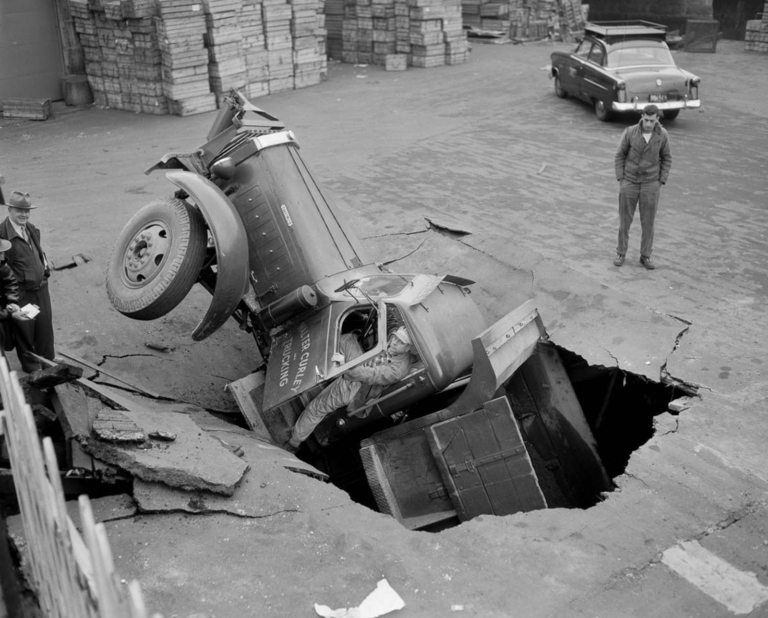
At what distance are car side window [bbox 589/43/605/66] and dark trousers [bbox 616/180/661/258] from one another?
23.0 feet

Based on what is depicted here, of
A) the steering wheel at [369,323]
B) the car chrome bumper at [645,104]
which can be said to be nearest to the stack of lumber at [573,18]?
the car chrome bumper at [645,104]

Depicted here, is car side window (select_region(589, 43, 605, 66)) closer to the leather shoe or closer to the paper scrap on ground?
the leather shoe

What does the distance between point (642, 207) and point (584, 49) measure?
815cm

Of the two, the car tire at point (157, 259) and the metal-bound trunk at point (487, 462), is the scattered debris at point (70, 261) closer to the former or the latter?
the car tire at point (157, 259)

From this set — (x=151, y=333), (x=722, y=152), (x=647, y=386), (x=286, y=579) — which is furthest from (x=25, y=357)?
(x=722, y=152)

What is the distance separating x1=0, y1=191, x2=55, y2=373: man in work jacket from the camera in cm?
688

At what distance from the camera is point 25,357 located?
6875 mm

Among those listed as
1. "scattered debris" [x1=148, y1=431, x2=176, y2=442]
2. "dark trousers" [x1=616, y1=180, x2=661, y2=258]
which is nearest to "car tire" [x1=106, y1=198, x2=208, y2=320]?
"scattered debris" [x1=148, y1=431, x2=176, y2=442]

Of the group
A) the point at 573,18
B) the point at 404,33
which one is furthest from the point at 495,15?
the point at 404,33

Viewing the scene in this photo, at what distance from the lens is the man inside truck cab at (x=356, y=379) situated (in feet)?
20.9

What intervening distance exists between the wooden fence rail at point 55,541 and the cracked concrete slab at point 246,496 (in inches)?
43.6

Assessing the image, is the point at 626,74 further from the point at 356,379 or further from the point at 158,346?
the point at 356,379

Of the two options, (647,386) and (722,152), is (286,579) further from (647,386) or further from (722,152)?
(722,152)

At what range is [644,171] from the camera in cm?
936
